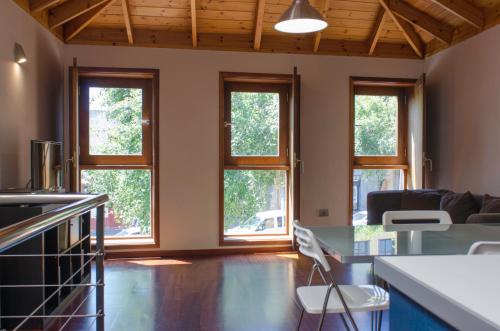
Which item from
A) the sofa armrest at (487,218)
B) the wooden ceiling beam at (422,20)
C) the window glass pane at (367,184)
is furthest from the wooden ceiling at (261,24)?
the sofa armrest at (487,218)

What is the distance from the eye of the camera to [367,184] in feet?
18.4

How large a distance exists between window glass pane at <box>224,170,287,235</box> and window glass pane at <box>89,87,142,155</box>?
4.07 ft

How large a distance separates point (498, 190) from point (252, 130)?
2.80m

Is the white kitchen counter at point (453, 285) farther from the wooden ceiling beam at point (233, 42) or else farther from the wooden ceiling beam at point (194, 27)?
the wooden ceiling beam at point (233, 42)

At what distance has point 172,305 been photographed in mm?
3426

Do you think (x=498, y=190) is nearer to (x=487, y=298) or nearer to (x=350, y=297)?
(x=350, y=297)

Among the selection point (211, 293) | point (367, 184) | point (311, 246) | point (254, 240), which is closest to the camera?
point (311, 246)

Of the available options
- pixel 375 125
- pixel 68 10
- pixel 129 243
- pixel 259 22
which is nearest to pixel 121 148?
pixel 129 243

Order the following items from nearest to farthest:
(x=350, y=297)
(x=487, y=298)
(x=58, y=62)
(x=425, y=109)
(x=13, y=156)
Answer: (x=487, y=298)
(x=350, y=297)
(x=13, y=156)
(x=58, y=62)
(x=425, y=109)

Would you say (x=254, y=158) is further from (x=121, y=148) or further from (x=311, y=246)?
(x=311, y=246)

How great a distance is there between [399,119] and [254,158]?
2.03 metres

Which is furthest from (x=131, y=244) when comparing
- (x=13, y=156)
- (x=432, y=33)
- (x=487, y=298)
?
(x=487, y=298)

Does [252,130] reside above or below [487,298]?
above

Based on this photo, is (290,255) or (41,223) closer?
(41,223)
